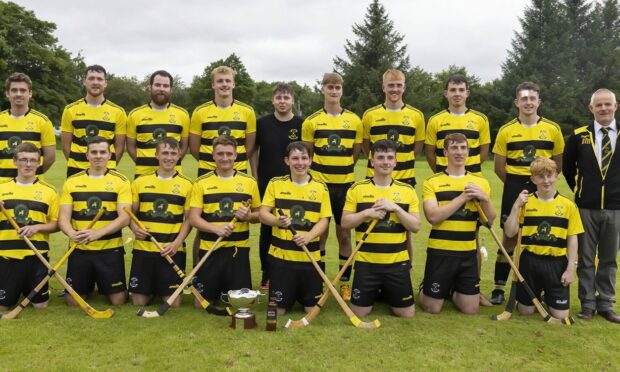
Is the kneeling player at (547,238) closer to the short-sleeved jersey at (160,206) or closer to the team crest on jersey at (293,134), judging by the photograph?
the team crest on jersey at (293,134)

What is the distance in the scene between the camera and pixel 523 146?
564 centimetres

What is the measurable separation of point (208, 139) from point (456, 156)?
2.87 m

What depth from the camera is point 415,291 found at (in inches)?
237

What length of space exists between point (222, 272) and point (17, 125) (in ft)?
9.61

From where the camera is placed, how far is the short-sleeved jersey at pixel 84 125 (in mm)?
5848

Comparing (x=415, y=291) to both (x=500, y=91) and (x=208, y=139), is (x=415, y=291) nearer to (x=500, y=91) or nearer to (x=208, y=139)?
(x=208, y=139)

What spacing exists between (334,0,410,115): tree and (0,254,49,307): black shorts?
128 ft

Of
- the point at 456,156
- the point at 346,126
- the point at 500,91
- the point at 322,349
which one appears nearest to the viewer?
the point at 322,349

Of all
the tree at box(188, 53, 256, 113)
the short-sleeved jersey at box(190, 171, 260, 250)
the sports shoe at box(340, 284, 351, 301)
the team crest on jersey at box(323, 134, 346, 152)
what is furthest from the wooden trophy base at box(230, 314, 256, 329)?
the tree at box(188, 53, 256, 113)

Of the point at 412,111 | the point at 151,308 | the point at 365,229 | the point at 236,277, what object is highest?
the point at 412,111

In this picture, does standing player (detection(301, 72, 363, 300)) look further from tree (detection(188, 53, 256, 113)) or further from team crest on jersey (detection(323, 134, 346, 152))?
tree (detection(188, 53, 256, 113))

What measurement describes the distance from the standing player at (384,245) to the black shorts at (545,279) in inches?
49.1

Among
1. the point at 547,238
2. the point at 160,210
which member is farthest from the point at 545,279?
the point at 160,210

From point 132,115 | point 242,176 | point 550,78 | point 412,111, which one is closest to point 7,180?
point 132,115
